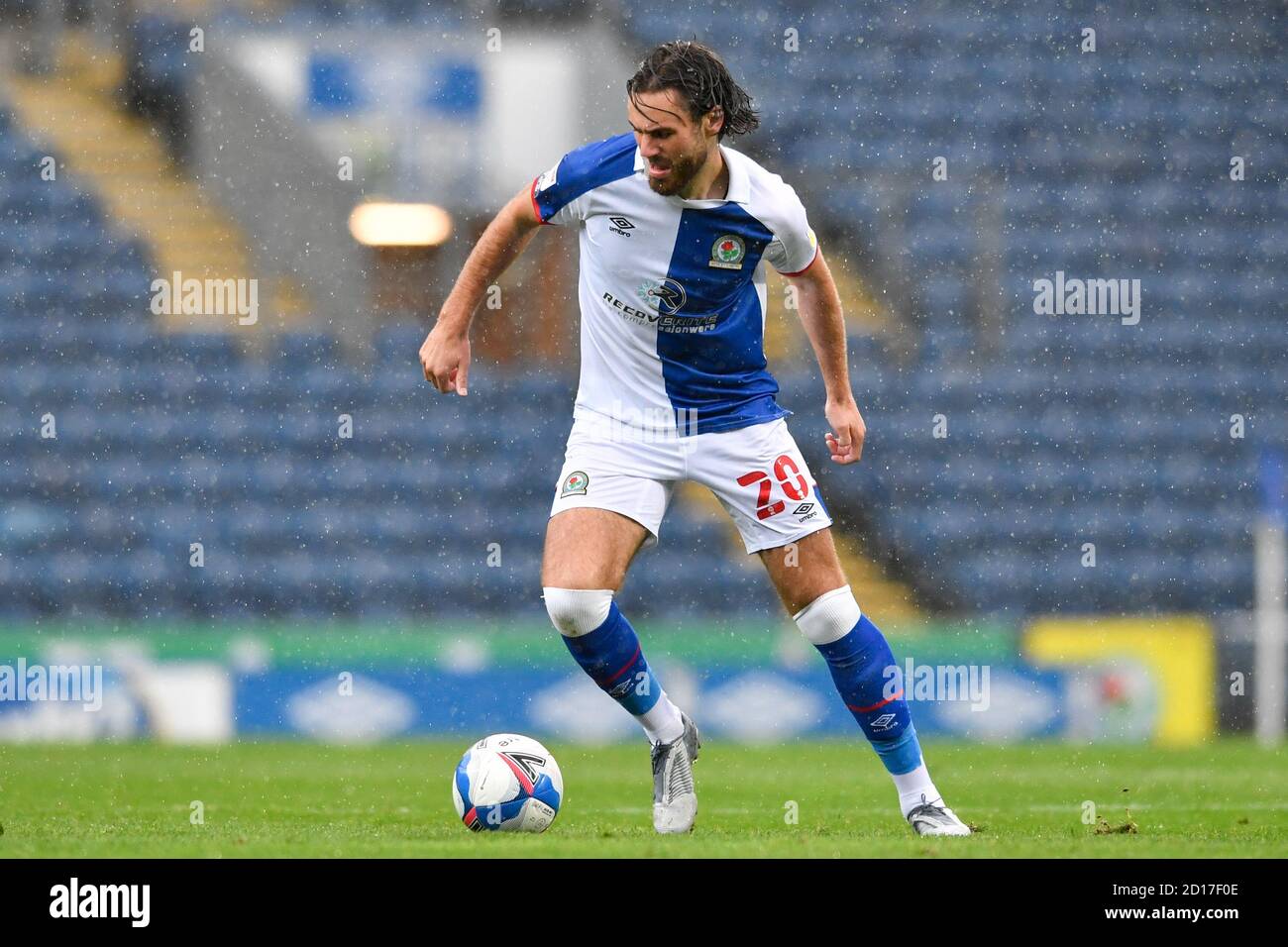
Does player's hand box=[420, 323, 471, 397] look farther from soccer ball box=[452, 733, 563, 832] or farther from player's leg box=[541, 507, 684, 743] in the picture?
soccer ball box=[452, 733, 563, 832]

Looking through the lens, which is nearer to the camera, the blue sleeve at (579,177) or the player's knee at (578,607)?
the player's knee at (578,607)

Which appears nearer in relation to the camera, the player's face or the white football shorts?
the player's face

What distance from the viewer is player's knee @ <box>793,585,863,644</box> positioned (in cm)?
495

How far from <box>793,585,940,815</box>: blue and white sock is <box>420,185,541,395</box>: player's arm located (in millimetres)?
1187

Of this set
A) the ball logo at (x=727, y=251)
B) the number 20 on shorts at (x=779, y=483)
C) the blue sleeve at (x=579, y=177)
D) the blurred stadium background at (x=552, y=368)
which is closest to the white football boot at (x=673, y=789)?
the number 20 on shorts at (x=779, y=483)

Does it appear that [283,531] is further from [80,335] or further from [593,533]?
[593,533]

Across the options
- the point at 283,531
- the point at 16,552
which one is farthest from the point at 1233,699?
the point at 16,552

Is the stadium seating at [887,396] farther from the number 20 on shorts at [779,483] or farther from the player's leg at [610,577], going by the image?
the number 20 on shorts at [779,483]

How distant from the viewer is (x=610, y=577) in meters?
4.89

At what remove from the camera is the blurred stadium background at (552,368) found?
402 inches

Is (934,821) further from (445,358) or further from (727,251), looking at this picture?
(445,358)

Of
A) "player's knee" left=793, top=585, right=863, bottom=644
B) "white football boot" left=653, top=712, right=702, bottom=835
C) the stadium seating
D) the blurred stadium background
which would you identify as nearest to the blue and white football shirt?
"player's knee" left=793, top=585, right=863, bottom=644

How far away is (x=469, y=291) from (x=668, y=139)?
0.75 meters

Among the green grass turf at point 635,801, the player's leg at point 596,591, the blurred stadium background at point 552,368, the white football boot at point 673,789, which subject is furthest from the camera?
the blurred stadium background at point 552,368
